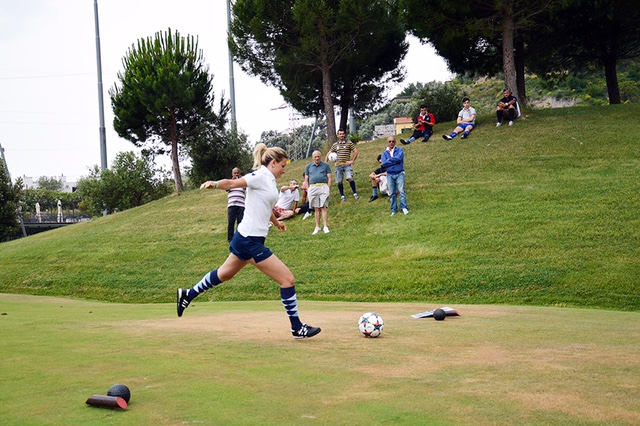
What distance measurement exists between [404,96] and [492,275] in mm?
104013

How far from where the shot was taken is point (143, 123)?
45031 mm

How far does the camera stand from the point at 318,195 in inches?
832

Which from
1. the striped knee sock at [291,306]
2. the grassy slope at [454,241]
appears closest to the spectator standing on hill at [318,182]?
the grassy slope at [454,241]

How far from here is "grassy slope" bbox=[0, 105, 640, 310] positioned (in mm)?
15734

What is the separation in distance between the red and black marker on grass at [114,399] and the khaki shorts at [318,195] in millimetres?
16697

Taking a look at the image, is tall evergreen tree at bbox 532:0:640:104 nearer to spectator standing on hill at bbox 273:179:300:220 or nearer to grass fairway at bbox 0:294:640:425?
spectator standing on hill at bbox 273:179:300:220

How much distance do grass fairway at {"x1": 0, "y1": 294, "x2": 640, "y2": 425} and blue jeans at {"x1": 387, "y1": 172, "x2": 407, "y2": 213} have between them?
12.4m

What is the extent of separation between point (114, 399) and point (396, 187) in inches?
717

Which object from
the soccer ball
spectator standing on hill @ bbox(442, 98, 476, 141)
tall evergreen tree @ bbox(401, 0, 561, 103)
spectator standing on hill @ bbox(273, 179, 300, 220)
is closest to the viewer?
the soccer ball

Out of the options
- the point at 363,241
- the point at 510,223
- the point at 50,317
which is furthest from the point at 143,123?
the point at 50,317

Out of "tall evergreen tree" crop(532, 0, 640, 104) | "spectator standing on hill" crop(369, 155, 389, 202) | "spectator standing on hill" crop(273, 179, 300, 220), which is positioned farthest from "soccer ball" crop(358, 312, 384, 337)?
"tall evergreen tree" crop(532, 0, 640, 104)

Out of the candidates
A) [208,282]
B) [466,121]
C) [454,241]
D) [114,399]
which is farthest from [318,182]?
[114,399]

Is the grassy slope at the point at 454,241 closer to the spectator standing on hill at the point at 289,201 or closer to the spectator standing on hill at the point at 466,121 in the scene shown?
the spectator standing on hill at the point at 466,121

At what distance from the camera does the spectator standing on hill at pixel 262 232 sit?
7586mm
